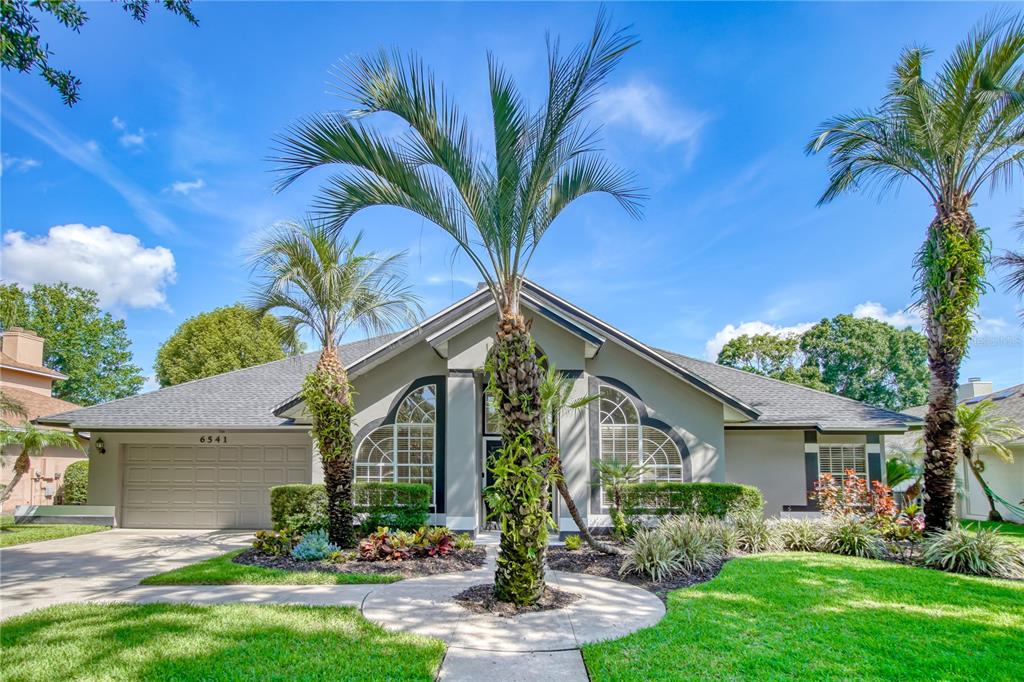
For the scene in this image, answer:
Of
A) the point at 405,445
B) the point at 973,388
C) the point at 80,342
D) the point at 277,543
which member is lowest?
the point at 277,543

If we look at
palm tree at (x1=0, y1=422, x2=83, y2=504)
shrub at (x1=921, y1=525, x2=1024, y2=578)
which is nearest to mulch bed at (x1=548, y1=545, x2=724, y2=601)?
shrub at (x1=921, y1=525, x2=1024, y2=578)

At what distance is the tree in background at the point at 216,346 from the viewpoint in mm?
30797

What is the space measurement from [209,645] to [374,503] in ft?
19.6

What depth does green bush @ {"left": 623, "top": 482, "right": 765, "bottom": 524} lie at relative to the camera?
36.3 feet

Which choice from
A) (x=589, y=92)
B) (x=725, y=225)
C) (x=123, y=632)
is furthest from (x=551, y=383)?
(x=725, y=225)

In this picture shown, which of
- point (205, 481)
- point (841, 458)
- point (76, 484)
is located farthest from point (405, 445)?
point (76, 484)

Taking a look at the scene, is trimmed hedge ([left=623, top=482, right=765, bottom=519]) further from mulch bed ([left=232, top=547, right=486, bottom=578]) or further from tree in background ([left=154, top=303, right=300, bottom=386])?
tree in background ([left=154, top=303, right=300, bottom=386])

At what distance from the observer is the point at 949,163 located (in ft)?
32.8

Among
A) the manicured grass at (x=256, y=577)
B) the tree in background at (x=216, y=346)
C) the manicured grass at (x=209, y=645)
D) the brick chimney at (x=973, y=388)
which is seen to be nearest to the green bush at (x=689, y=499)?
the manicured grass at (x=256, y=577)

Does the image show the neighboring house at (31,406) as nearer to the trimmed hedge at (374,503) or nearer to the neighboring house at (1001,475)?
the trimmed hedge at (374,503)

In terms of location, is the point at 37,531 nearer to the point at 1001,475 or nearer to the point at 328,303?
the point at 328,303

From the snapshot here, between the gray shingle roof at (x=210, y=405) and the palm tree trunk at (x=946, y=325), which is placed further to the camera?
the gray shingle roof at (x=210, y=405)

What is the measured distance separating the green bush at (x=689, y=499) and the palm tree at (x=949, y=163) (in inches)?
117

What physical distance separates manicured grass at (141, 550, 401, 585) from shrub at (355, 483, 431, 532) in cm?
228
